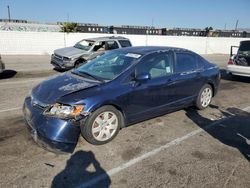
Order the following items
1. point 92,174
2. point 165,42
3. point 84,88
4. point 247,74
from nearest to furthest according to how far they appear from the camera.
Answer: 1. point 92,174
2. point 84,88
3. point 247,74
4. point 165,42

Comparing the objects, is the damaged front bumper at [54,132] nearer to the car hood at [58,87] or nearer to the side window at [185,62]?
the car hood at [58,87]

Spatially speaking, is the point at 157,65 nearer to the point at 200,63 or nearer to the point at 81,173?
the point at 200,63

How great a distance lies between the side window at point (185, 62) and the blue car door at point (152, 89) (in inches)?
8.5

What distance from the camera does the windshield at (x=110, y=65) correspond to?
4574 millimetres

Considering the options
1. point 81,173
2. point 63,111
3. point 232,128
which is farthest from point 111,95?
point 232,128

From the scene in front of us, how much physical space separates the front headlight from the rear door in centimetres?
245

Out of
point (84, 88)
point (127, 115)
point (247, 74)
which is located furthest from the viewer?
point (247, 74)

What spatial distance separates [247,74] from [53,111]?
8761mm

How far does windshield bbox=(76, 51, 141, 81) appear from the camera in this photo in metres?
4.57

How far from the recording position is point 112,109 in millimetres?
4164

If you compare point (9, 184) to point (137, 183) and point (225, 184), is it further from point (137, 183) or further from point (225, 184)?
point (225, 184)

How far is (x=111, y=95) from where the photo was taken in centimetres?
411

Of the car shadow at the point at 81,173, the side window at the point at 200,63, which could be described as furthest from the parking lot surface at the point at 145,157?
the side window at the point at 200,63

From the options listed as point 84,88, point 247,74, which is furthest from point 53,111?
point 247,74
